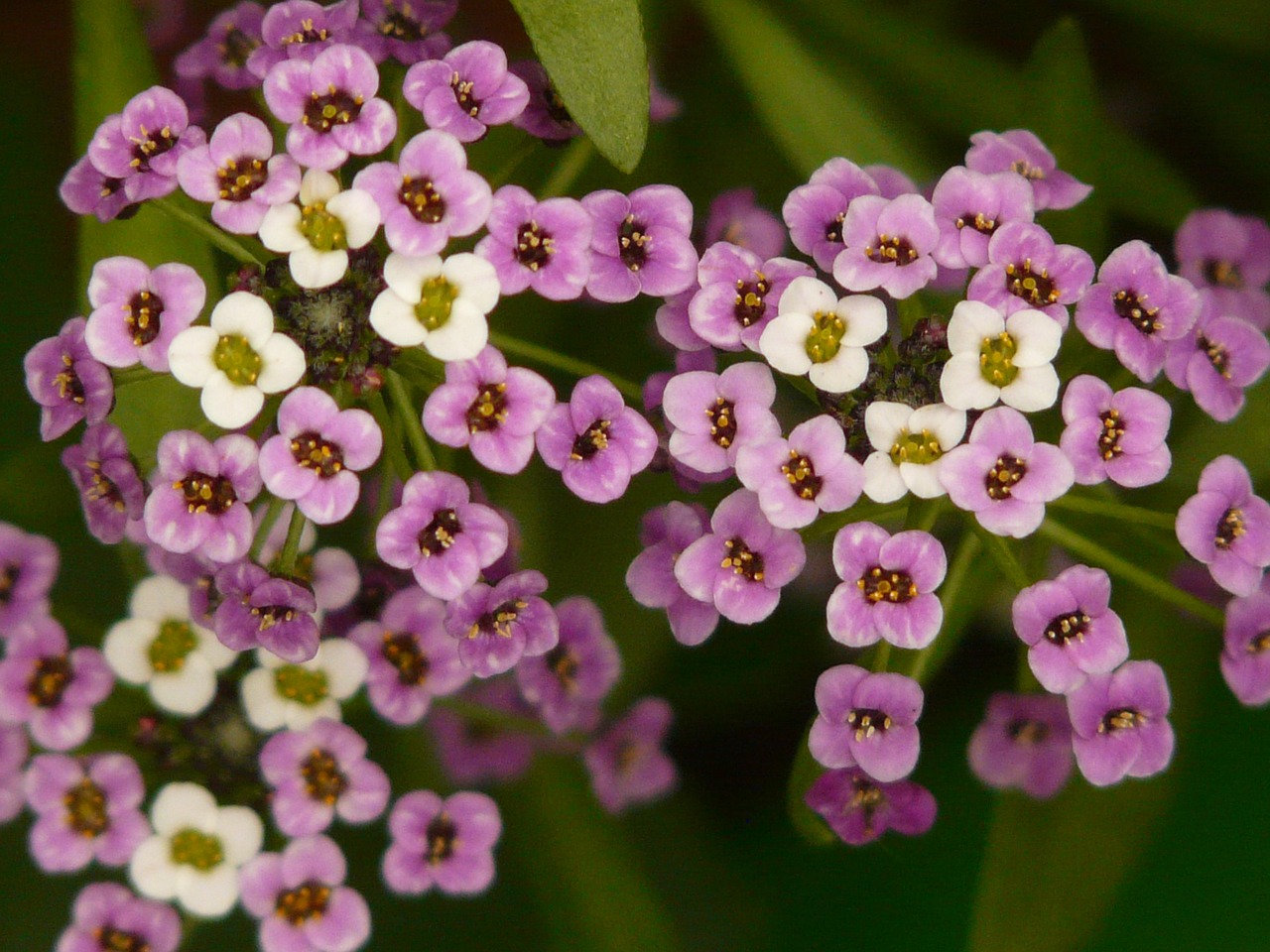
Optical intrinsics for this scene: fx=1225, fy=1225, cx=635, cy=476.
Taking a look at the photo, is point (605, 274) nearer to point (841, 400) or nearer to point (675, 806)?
point (841, 400)

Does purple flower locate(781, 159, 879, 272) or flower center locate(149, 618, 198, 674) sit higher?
purple flower locate(781, 159, 879, 272)

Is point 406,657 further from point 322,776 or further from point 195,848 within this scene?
point 195,848

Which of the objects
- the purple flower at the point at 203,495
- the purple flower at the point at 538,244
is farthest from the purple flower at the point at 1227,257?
the purple flower at the point at 203,495

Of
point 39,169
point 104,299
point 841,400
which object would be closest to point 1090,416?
point 841,400

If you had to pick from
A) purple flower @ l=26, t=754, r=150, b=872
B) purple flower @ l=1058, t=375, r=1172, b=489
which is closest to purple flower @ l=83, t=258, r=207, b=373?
purple flower @ l=26, t=754, r=150, b=872

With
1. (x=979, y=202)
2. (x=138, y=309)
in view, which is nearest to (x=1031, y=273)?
(x=979, y=202)

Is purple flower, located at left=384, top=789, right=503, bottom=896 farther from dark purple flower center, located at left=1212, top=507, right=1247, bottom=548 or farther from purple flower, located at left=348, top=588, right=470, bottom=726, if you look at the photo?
dark purple flower center, located at left=1212, top=507, right=1247, bottom=548
